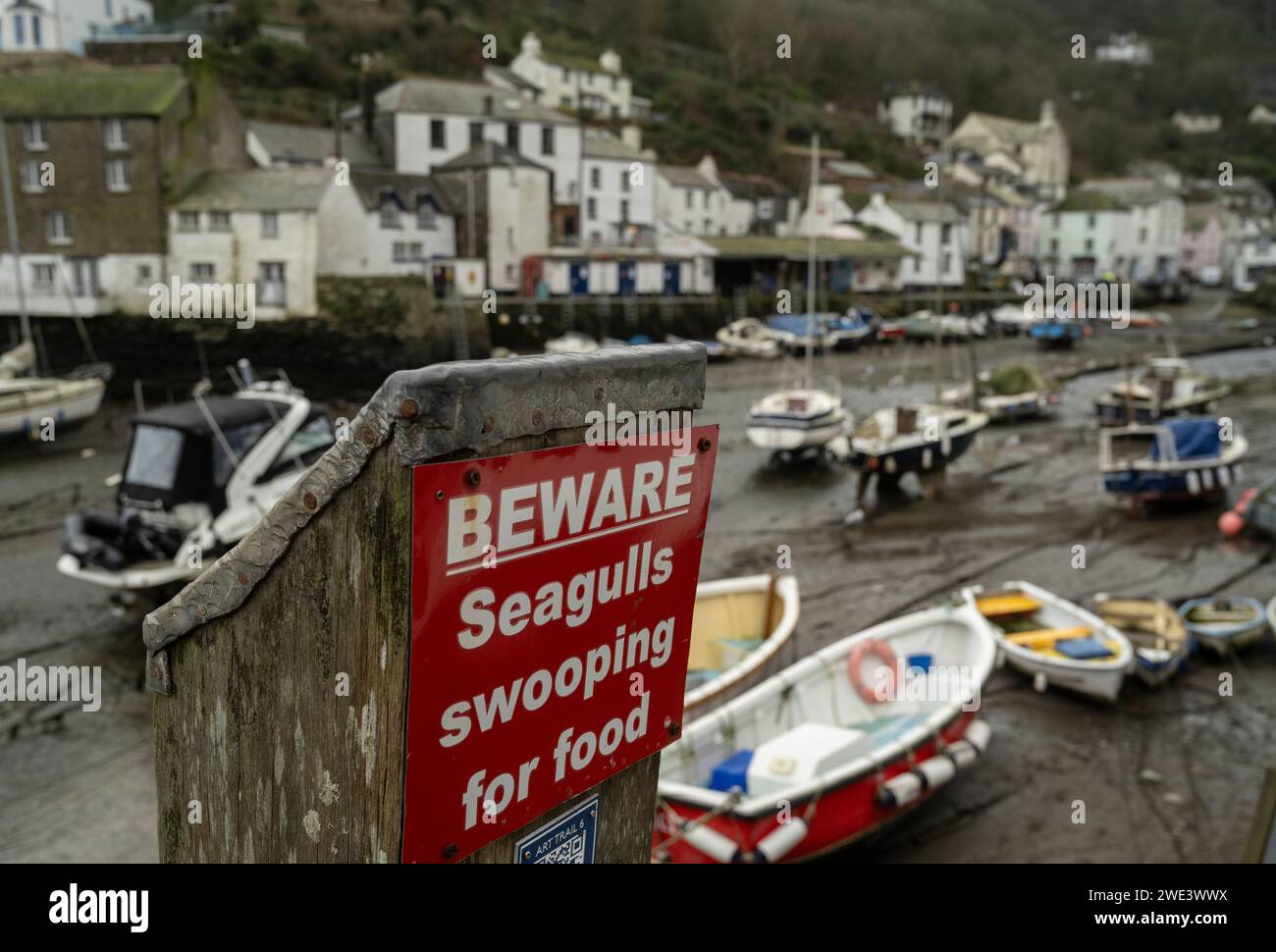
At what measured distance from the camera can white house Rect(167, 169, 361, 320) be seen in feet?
106

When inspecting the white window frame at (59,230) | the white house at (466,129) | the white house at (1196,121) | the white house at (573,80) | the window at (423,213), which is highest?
the white house at (1196,121)

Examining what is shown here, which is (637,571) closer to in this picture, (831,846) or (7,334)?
(831,846)

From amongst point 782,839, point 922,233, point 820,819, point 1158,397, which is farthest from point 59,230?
point 922,233

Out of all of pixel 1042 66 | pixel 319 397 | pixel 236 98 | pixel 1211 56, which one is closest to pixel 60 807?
pixel 319 397

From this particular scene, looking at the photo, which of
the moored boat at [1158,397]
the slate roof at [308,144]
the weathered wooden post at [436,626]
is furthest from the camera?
the slate roof at [308,144]

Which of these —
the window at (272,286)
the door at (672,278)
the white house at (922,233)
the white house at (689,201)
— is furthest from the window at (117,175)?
the white house at (922,233)

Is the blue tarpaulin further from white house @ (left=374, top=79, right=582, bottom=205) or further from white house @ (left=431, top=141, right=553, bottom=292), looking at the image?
white house @ (left=374, top=79, right=582, bottom=205)

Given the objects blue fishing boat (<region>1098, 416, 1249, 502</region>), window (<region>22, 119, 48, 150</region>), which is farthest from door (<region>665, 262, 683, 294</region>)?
blue fishing boat (<region>1098, 416, 1249, 502</region>)

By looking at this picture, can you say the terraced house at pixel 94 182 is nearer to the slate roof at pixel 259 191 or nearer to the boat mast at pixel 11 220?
the boat mast at pixel 11 220

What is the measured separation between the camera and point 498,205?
41.4 meters

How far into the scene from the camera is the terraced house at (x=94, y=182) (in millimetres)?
31781

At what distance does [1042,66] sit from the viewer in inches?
4774

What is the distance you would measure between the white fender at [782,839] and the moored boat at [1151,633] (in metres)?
6.02

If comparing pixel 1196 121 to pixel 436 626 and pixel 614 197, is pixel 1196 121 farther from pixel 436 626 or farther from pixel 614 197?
pixel 436 626
